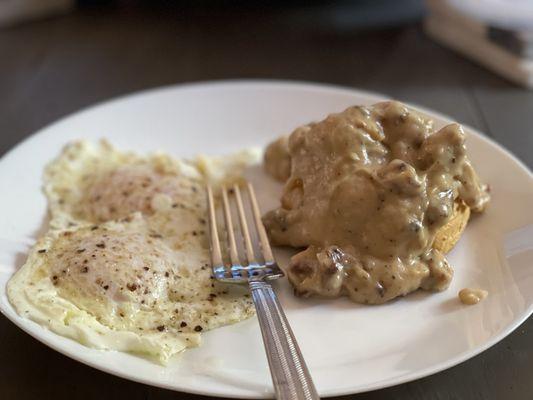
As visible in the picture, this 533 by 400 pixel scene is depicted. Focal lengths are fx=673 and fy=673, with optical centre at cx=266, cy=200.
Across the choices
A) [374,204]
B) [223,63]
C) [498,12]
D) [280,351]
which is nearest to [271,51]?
[223,63]

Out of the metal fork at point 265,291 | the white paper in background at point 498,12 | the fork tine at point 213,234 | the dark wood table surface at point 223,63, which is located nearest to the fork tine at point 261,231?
the metal fork at point 265,291

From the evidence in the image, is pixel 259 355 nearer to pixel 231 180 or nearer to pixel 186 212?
pixel 186 212

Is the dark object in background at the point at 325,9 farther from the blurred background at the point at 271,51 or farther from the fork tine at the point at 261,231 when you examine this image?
the fork tine at the point at 261,231

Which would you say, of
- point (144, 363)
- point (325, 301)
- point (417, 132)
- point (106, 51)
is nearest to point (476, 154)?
point (417, 132)

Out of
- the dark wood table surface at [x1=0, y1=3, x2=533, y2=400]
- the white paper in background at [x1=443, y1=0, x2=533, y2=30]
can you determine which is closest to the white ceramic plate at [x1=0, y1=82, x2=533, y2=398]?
the dark wood table surface at [x1=0, y1=3, x2=533, y2=400]

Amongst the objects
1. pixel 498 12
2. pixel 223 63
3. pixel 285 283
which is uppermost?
pixel 498 12

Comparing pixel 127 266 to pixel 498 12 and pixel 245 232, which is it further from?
pixel 498 12
